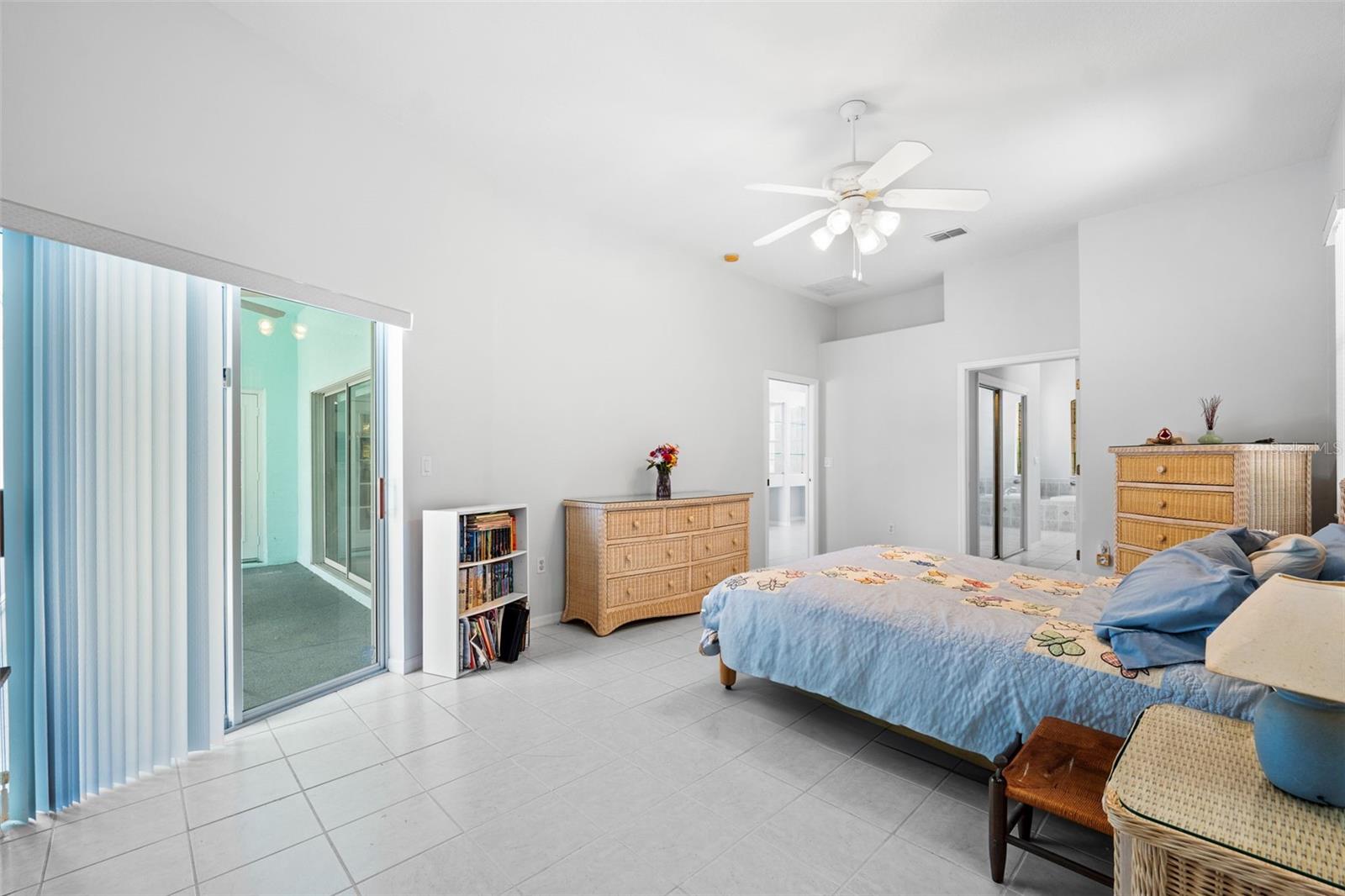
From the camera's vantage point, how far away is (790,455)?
7.18 meters

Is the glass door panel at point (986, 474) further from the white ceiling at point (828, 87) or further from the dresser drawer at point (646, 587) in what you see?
the dresser drawer at point (646, 587)

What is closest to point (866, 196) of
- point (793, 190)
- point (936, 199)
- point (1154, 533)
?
point (936, 199)

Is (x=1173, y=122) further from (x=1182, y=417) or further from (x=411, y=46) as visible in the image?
(x=411, y=46)

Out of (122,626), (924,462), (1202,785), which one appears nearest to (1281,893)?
(1202,785)

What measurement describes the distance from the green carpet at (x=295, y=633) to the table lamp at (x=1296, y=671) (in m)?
3.40

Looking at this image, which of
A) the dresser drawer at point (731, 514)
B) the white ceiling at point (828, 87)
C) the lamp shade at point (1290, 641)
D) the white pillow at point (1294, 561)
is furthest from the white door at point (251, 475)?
the white pillow at point (1294, 561)

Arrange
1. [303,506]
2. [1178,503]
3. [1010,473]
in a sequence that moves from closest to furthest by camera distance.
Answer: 1. [303,506]
2. [1178,503]
3. [1010,473]

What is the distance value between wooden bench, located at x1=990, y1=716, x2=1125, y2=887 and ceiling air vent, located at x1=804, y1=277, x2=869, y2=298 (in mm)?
4683

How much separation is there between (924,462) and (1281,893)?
5.14 meters

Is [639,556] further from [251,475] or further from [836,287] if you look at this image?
[836,287]

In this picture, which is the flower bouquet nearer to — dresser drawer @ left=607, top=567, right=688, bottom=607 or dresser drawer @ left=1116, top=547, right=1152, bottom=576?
dresser drawer @ left=607, top=567, right=688, bottom=607

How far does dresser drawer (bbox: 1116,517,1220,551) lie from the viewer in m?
3.31

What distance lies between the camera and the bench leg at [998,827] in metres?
1.64

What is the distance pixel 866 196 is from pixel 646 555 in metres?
2.63
